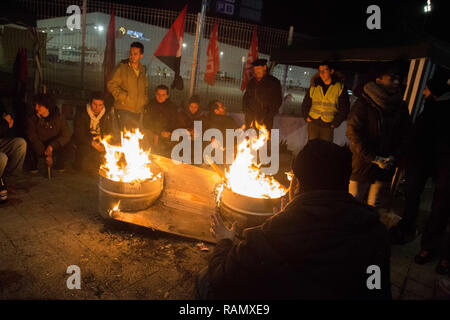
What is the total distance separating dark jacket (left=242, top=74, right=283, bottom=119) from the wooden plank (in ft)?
7.85

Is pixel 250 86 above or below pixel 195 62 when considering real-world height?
below

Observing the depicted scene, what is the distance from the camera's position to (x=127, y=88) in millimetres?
6273

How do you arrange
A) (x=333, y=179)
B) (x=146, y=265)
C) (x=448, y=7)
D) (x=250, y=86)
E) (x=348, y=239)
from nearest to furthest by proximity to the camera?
(x=348, y=239) → (x=333, y=179) → (x=146, y=265) → (x=250, y=86) → (x=448, y=7)

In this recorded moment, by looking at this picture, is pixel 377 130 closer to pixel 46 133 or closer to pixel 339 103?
pixel 339 103

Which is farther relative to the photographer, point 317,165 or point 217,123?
point 217,123

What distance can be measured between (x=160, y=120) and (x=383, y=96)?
4.78 meters

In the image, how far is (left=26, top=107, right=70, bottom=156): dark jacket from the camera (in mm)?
5663

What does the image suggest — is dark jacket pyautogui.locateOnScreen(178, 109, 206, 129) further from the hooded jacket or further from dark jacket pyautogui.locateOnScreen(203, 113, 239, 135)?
the hooded jacket

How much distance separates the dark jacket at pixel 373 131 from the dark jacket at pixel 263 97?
2.58 m

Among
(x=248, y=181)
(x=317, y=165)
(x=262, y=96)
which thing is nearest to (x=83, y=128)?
(x=262, y=96)
